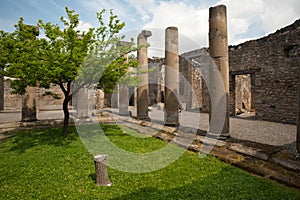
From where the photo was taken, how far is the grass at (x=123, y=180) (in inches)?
129

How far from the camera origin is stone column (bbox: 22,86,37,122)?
8.79 m

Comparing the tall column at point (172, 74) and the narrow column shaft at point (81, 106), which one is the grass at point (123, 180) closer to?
the tall column at point (172, 74)

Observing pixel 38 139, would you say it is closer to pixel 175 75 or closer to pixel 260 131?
pixel 175 75

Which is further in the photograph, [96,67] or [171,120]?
[171,120]

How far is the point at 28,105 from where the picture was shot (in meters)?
8.85

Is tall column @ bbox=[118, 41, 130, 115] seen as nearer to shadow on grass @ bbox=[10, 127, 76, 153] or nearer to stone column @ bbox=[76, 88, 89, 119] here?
stone column @ bbox=[76, 88, 89, 119]

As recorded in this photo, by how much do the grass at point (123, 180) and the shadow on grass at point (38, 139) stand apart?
50 cm

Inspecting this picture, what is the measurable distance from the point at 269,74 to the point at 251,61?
58.4 inches

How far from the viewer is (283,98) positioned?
10.8 meters

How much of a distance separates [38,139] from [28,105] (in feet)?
9.38

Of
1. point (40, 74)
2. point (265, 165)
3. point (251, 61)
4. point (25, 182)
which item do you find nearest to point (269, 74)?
point (251, 61)

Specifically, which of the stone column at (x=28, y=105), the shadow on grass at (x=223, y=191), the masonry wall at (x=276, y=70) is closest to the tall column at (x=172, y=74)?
the shadow on grass at (x=223, y=191)

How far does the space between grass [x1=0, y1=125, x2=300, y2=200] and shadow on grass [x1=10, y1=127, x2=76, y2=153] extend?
0.50m

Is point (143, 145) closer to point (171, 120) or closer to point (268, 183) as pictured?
point (171, 120)
